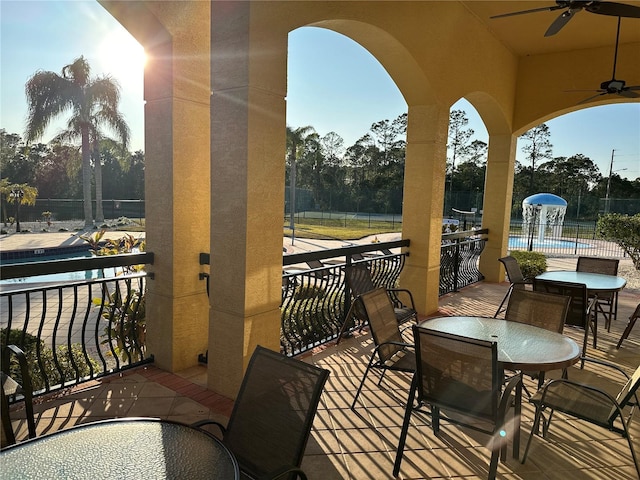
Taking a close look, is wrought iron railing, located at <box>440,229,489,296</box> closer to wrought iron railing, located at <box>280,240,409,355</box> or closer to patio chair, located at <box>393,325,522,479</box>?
wrought iron railing, located at <box>280,240,409,355</box>

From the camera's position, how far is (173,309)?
3424mm

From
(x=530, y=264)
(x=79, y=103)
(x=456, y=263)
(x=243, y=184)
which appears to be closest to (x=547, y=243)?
(x=530, y=264)

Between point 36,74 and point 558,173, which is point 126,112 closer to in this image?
point 36,74

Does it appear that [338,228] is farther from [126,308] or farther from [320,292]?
[126,308]

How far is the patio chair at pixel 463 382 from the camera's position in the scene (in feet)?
6.84

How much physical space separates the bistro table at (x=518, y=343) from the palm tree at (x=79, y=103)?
894 inches

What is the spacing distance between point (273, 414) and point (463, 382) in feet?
3.51

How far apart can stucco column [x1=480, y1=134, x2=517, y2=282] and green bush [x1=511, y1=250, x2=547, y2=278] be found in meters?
0.43

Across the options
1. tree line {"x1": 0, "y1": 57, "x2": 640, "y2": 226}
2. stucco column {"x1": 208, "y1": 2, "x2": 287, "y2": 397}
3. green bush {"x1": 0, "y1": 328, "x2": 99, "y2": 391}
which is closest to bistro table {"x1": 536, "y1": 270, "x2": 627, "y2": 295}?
stucco column {"x1": 208, "y1": 2, "x2": 287, "y2": 397}

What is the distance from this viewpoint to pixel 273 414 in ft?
5.62

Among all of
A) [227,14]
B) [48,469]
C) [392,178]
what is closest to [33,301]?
→ [227,14]

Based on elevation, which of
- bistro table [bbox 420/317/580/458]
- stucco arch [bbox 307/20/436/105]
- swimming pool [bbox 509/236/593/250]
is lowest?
swimming pool [bbox 509/236/593/250]

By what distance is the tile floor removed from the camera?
2352 millimetres

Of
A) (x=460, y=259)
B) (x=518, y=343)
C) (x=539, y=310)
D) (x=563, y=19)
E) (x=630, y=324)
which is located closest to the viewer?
(x=518, y=343)
